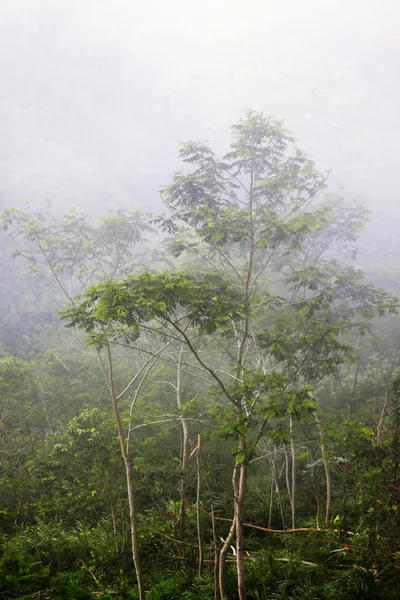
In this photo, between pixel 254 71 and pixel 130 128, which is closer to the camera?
pixel 130 128

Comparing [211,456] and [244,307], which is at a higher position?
[244,307]

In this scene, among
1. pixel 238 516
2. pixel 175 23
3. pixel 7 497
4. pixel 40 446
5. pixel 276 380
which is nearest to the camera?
pixel 238 516

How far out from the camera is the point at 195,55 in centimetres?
8156

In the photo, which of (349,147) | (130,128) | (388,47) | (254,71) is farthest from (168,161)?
(388,47)

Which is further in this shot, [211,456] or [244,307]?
[211,456]

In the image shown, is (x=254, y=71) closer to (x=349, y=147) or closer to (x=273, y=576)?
(x=349, y=147)

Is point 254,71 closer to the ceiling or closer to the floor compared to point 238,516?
closer to the ceiling

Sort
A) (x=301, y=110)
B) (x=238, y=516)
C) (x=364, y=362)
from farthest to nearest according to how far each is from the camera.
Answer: (x=301, y=110)
(x=364, y=362)
(x=238, y=516)

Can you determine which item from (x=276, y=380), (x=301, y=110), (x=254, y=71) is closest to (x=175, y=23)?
(x=254, y=71)

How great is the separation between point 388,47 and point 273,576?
10881 centimetres

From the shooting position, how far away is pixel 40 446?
11.0 metres

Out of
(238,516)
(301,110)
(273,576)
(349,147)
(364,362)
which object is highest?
(301,110)

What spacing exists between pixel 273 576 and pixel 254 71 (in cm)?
9294

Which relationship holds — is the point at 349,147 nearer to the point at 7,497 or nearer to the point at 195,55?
the point at 195,55
